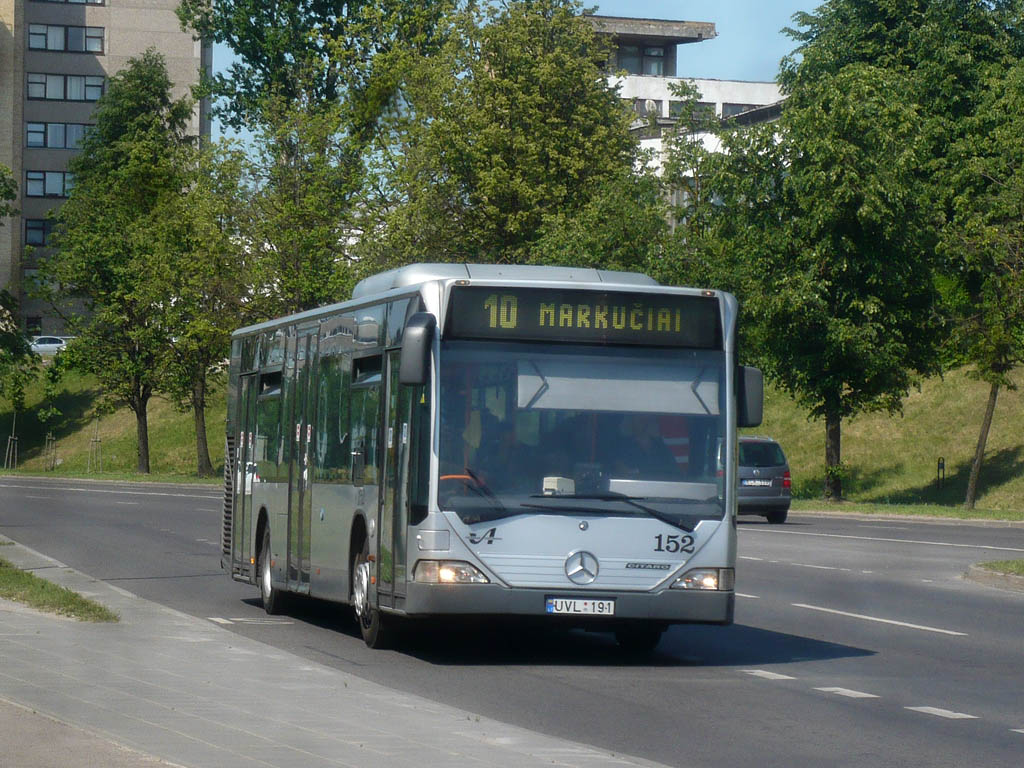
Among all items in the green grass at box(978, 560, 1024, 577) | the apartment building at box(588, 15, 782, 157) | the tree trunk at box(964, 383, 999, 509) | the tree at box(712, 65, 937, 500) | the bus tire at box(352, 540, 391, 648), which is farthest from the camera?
the apartment building at box(588, 15, 782, 157)

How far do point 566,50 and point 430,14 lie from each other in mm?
8998

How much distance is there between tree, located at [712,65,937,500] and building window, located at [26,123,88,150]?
65.3m

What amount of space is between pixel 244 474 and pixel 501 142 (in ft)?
126

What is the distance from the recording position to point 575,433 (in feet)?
42.0

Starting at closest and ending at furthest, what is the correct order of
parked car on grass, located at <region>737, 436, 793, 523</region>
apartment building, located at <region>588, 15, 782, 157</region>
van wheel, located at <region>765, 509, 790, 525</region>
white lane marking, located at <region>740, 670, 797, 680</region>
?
1. white lane marking, located at <region>740, 670, 797, 680</region>
2. parked car on grass, located at <region>737, 436, 793, 523</region>
3. van wheel, located at <region>765, 509, 790, 525</region>
4. apartment building, located at <region>588, 15, 782, 157</region>

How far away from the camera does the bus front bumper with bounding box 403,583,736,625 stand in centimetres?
1252

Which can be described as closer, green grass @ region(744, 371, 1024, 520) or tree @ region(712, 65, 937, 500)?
tree @ region(712, 65, 937, 500)

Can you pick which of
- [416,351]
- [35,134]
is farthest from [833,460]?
[35,134]

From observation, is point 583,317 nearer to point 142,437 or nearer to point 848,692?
point 848,692

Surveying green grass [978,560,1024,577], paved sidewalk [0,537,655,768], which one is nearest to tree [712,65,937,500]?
green grass [978,560,1024,577]

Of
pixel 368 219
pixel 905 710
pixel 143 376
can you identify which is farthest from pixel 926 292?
pixel 905 710

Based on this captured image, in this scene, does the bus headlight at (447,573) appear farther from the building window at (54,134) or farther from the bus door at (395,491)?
the building window at (54,134)

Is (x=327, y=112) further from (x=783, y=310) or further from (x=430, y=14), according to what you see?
(x=783, y=310)

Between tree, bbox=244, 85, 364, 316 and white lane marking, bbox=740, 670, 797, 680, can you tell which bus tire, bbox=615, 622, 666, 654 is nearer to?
white lane marking, bbox=740, 670, 797, 680
